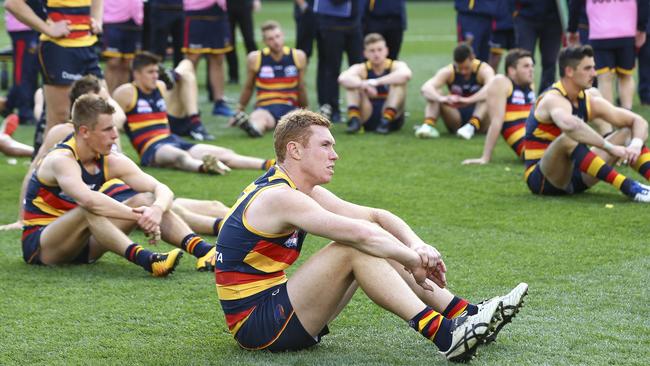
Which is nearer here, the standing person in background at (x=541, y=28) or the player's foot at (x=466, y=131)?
the player's foot at (x=466, y=131)

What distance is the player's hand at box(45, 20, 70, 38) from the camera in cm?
834

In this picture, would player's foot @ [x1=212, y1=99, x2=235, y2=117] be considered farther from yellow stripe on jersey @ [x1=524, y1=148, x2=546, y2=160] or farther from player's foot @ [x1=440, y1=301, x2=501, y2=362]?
player's foot @ [x1=440, y1=301, x2=501, y2=362]

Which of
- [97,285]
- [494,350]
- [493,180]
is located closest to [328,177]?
[494,350]

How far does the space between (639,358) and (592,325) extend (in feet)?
1.86

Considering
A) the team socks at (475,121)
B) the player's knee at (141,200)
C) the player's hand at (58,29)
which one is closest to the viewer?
the player's knee at (141,200)

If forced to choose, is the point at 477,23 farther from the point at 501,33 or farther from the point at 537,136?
the point at 537,136

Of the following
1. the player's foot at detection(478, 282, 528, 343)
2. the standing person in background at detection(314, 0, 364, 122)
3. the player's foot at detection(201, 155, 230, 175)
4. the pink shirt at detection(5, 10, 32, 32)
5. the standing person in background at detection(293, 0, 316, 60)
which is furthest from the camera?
the standing person in background at detection(293, 0, 316, 60)

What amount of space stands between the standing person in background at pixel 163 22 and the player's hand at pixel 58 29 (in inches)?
198

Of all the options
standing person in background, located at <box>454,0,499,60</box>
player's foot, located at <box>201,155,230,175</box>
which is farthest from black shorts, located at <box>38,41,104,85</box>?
standing person in background, located at <box>454,0,499,60</box>

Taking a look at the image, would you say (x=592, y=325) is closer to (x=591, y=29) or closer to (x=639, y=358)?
(x=639, y=358)

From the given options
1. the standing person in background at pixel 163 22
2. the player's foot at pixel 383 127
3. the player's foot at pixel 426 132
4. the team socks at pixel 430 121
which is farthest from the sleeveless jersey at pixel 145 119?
the standing person in background at pixel 163 22

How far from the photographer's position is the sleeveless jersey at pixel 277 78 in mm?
12242

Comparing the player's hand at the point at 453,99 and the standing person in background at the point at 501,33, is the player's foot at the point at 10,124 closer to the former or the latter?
the player's hand at the point at 453,99

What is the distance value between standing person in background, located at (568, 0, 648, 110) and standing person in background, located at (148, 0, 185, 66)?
16.1 ft
